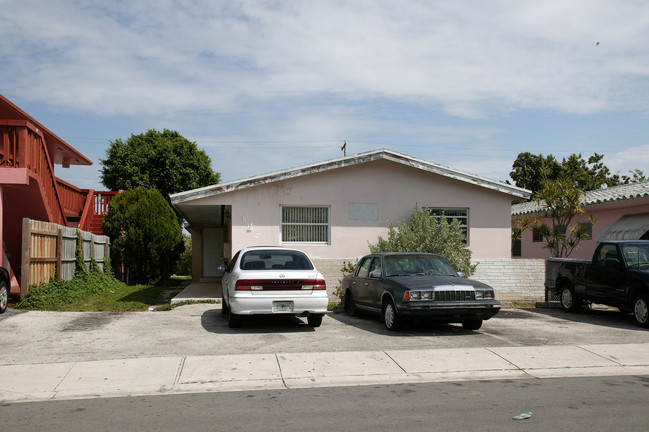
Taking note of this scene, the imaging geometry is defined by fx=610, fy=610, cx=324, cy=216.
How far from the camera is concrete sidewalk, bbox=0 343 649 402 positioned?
24.8ft

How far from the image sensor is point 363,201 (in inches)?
691

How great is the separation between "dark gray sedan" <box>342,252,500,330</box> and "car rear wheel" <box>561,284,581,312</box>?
407 centimetres

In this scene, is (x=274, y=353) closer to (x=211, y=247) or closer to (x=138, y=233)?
(x=138, y=233)

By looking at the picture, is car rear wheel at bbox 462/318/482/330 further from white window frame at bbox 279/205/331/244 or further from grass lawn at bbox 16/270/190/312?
grass lawn at bbox 16/270/190/312

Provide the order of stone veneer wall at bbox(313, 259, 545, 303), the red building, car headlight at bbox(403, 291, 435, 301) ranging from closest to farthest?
1. car headlight at bbox(403, 291, 435, 301)
2. the red building
3. stone veneer wall at bbox(313, 259, 545, 303)

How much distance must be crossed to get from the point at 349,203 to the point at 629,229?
10.5 meters

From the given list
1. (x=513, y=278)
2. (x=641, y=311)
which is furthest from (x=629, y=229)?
(x=641, y=311)

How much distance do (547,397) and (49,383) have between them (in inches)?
238

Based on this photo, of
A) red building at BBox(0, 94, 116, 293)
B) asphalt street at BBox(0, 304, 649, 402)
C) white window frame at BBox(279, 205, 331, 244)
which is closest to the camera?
asphalt street at BBox(0, 304, 649, 402)

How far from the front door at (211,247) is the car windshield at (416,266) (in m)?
17.0

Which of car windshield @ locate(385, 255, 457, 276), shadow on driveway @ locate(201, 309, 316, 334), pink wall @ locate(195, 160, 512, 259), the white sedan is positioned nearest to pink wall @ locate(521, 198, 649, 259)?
pink wall @ locate(195, 160, 512, 259)

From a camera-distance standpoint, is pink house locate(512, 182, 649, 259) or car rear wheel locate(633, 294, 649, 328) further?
pink house locate(512, 182, 649, 259)

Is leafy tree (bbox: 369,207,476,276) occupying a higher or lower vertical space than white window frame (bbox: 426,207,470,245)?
lower

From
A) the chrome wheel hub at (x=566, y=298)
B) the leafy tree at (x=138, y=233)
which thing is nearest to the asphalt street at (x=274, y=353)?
the chrome wheel hub at (x=566, y=298)
